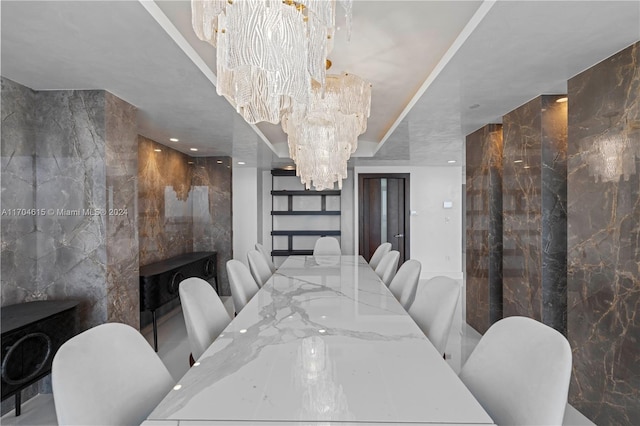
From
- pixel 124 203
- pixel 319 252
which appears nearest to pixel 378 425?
pixel 124 203

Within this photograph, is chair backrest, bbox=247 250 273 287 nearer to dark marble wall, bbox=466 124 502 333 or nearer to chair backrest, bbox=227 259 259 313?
chair backrest, bbox=227 259 259 313

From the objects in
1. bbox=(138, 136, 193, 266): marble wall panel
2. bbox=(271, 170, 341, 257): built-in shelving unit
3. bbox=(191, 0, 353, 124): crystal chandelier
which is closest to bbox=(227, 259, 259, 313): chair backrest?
bbox=(191, 0, 353, 124): crystal chandelier

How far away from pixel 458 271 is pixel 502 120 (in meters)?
4.58

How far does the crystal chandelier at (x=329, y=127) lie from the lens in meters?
2.32

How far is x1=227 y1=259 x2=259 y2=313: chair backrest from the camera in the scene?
2.33 m

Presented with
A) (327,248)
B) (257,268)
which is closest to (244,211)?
(327,248)

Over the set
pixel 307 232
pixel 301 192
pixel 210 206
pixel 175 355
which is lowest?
pixel 175 355

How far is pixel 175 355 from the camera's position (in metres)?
3.31

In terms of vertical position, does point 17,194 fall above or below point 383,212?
above

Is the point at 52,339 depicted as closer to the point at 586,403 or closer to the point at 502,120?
the point at 586,403

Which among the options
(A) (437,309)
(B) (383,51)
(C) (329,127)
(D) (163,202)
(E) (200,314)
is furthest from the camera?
(D) (163,202)

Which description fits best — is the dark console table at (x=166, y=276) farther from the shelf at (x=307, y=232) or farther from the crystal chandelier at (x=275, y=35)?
the crystal chandelier at (x=275, y=35)

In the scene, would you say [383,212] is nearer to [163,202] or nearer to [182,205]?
[182,205]

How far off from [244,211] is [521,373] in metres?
5.81
